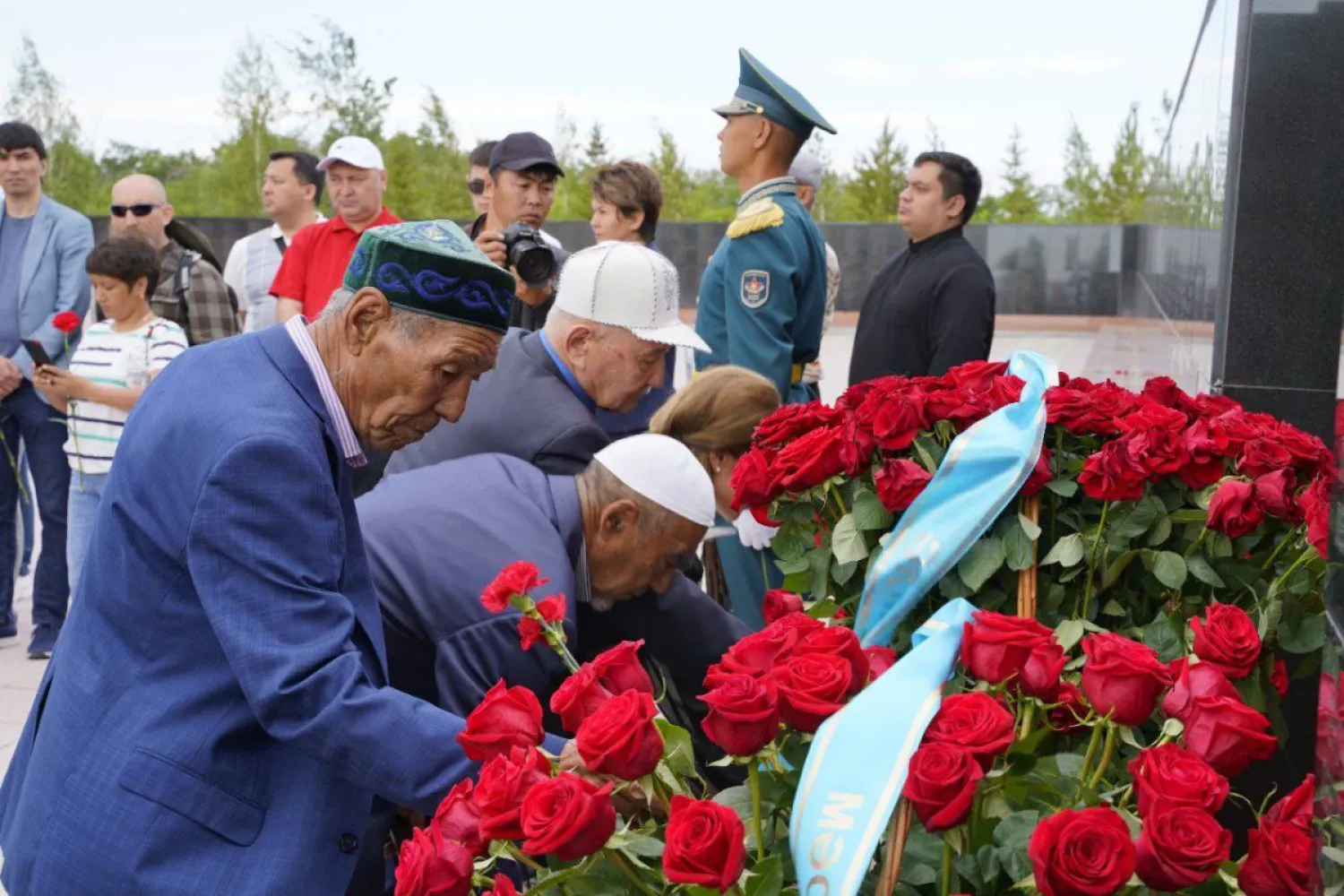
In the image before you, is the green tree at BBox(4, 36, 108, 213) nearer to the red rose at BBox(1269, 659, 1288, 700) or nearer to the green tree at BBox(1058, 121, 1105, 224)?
the green tree at BBox(1058, 121, 1105, 224)

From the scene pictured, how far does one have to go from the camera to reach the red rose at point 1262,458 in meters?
1.97

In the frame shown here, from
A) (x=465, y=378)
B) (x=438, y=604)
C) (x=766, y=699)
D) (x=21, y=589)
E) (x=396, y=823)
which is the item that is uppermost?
(x=465, y=378)

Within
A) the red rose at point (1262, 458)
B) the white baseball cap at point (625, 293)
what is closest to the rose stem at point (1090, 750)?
the red rose at point (1262, 458)

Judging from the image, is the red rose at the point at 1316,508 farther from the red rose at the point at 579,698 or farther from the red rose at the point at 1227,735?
the red rose at the point at 579,698

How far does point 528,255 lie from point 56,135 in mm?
29284

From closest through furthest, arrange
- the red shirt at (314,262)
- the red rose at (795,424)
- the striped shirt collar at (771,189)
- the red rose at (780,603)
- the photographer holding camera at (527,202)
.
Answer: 1. the red rose at (780,603)
2. the red rose at (795,424)
3. the striped shirt collar at (771,189)
4. the photographer holding camera at (527,202)
5. the red shirt at (314,262)

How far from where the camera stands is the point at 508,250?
15.1ft

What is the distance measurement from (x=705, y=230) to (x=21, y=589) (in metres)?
16.7

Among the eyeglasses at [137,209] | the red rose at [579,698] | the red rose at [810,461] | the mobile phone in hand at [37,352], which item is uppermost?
the eyeglasses at [137,209]

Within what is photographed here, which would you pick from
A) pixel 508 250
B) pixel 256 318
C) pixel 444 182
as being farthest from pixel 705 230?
pixel 508 250

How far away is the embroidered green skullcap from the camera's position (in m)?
1.83

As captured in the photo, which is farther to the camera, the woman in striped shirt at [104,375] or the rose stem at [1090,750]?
the woman in striped shirt at [104,375]

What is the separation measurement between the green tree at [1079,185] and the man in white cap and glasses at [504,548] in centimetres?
2892

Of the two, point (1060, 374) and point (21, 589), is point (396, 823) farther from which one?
point (21, 589)
